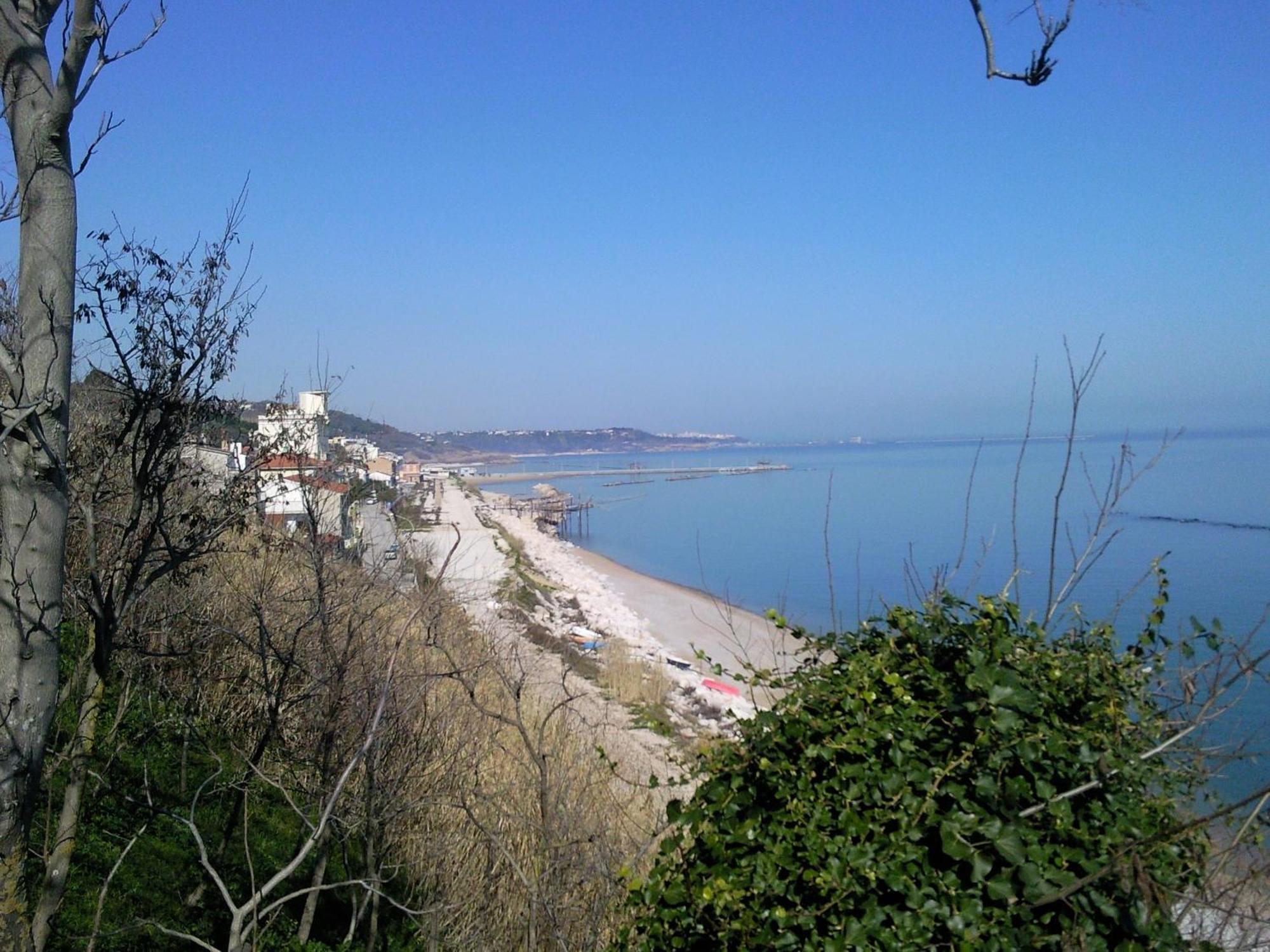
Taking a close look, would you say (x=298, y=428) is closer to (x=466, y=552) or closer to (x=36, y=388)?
(x=466, y=552)

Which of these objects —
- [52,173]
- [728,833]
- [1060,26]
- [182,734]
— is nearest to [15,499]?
[52,173]

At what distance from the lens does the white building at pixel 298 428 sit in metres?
6.35

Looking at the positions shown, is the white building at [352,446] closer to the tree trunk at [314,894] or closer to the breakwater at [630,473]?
the tree trunk at [314,894]

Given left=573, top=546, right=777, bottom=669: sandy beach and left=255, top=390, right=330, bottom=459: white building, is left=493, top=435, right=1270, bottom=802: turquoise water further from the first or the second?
left=255, top=390, right=330, bottom=459: white building

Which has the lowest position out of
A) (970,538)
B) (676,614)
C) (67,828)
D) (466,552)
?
(676,614)

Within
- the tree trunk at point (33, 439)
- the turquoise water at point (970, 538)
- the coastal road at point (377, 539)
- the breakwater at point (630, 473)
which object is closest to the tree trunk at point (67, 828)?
the tree trunk at point (33, 439)

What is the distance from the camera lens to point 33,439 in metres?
3.12

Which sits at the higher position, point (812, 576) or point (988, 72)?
point (988, 72)

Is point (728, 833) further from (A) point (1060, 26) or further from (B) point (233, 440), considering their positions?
(B) point (233, 440)

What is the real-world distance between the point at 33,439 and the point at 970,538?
26.3m

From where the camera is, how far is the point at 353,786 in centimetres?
718

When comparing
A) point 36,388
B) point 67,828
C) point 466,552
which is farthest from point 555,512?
point 36,388

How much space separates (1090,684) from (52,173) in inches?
144

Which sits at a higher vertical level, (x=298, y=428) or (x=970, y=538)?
(x=298, y=428)
